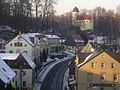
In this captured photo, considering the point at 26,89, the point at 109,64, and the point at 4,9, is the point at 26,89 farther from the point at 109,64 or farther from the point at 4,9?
the point at 4,9

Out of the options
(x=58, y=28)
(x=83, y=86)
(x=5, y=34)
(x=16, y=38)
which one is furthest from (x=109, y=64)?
(x=58, y=28)

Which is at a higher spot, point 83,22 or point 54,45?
point 83,22

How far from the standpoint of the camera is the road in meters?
53.5

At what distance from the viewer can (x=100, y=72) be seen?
47125mm

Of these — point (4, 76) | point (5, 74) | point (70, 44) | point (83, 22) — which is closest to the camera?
point (4, 76)

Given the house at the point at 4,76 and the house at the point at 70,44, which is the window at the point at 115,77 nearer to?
the house at the point at 4,76

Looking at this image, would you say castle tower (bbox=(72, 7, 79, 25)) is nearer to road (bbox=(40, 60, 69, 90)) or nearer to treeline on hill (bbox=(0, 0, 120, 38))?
treeline on hill (bbox=(0, 0, 120, 38))

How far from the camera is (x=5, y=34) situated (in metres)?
92.0

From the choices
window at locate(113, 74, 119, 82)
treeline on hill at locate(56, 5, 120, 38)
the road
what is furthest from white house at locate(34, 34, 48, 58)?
treeline on hill at locate(56, 5, 120, 38)

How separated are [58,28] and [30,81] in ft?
288

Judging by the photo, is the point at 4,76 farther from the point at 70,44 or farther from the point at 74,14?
the point at 74,14

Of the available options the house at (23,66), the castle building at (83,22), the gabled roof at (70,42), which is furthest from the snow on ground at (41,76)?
the castle building at (83,22)

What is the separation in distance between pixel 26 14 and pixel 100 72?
205 ft

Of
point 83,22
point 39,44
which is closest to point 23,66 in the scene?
point 39,44
